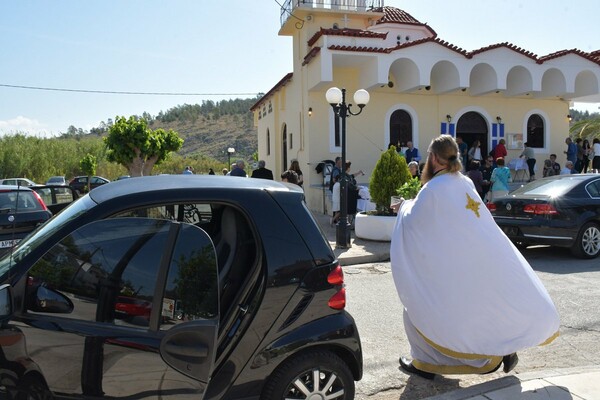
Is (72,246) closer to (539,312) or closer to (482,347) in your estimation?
(482,347)

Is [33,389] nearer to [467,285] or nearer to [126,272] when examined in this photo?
[126,272]

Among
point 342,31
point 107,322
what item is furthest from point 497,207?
point 342,31

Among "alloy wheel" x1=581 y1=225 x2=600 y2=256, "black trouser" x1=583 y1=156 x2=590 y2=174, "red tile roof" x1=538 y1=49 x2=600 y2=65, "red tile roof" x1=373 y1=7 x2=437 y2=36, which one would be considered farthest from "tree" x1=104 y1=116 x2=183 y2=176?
"alloy wheel" x1=581 y1=225 x2=600 y2=256

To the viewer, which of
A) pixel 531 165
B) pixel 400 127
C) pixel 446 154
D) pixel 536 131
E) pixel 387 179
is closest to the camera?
pixel 446 154

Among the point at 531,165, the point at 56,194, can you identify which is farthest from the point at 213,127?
the point at 56,194

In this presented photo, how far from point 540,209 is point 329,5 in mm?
15007

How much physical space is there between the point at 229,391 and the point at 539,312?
233 centimetres

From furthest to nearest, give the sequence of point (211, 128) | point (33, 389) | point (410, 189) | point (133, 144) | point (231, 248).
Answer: point (211, 128), point (133, 144), point (410, 189), point (231, 248), point (33, 389)

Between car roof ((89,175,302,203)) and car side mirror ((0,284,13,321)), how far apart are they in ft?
2.00

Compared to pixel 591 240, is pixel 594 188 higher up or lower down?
higher up

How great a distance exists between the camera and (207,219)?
127 inches

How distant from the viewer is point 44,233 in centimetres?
270

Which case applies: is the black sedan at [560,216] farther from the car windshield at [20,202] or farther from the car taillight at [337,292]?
the car windshield at [20,202]

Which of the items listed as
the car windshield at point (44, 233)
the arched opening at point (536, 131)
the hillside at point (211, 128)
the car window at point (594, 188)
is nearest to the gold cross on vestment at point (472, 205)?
the car windshield at point (44, 233)
